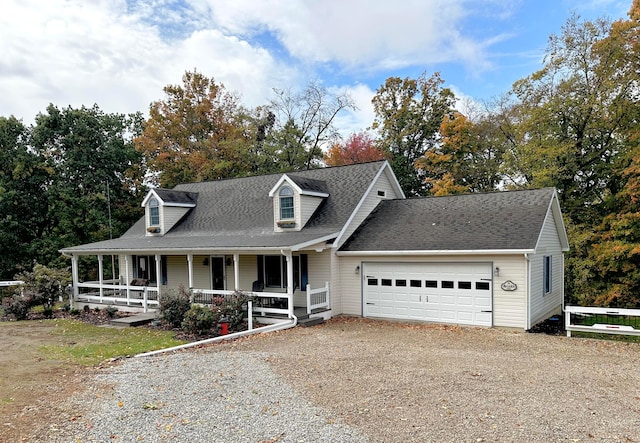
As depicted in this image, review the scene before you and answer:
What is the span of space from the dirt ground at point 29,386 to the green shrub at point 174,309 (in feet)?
9.50

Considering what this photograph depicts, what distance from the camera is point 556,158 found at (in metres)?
19.8

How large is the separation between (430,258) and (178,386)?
8.57 metres

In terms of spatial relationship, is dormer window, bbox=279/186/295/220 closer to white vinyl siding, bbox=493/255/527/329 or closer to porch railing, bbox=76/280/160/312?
porch railing, bbox=76/280/160/312

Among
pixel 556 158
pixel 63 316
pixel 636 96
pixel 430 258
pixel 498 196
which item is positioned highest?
pixel 636 96

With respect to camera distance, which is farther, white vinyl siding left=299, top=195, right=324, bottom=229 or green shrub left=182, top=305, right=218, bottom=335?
white vinyl siding left=299, top=195, right=324, bottom=229

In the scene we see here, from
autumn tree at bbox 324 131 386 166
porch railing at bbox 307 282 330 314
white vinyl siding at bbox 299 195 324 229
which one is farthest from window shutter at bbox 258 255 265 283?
autumn tree at bbox 324 131 386 166

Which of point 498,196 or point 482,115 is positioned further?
point 482,115

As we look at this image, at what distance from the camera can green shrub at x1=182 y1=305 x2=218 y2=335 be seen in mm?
12250

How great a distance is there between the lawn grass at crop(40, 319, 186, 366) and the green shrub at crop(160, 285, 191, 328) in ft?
1.48

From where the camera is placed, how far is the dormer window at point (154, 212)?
20.3 meters

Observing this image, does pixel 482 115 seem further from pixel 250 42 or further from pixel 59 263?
pixel 59 263

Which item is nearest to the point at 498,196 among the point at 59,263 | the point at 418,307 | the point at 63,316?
the point at 418,307

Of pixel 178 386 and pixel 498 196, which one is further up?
pixel 498 196

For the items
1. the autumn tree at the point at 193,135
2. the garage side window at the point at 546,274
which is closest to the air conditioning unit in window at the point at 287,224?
the garage side window at the point at 546,274
